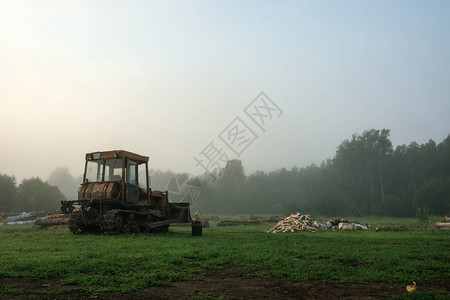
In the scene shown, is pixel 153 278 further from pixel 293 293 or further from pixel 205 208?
pixel 205 208

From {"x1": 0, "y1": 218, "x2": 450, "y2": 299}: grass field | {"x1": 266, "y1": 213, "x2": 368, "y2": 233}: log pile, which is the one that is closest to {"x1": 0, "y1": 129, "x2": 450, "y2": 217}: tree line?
{"x1": 266, "y1": 213, "x2": 368, "y2": 233}: log pile

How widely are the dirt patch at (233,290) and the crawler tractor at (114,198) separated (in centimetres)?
777

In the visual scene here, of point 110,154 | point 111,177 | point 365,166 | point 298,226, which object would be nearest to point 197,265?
point 111,177

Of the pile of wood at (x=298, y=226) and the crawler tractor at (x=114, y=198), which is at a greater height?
the crawler tractor at (x=114, y=198)

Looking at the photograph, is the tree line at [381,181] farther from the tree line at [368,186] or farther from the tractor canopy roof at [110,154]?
the tractor canopy roof at [110,154]

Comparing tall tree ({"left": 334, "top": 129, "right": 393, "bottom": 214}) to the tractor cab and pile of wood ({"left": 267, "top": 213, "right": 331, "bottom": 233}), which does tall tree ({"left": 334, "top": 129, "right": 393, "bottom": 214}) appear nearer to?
pile of wood ({"left": 267, "top": 213, "right": 331, "bottom": 233})

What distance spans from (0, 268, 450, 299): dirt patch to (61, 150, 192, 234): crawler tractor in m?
7.77

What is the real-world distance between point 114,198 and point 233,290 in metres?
9.77

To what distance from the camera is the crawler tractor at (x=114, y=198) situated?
44.6ft

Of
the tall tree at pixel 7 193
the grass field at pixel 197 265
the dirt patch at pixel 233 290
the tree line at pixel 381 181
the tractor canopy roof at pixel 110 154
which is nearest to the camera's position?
the dirt patch at pixel 233 290

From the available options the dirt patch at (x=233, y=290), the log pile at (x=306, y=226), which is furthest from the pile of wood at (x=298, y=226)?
the dirt patch at (x=233, y=290)

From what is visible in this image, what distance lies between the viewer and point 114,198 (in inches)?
556

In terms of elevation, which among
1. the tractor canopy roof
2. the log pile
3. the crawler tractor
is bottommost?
the log pile

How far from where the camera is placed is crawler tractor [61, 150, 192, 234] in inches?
535
